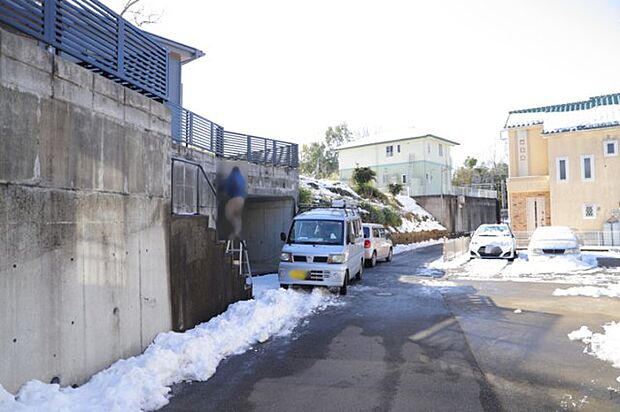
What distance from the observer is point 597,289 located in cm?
1109

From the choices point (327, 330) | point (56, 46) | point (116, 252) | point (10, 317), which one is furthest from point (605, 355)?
point (56, 46)

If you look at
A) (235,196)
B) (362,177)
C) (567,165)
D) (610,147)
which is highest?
(610,147)

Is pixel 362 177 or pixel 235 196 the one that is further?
pixel 362 177

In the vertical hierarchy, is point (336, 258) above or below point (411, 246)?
above

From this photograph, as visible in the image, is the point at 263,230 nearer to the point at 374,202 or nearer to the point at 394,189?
the point at 374,202

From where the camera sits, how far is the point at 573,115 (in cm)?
2570

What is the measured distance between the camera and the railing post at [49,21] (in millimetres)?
4902

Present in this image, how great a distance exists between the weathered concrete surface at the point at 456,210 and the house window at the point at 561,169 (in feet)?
42.4

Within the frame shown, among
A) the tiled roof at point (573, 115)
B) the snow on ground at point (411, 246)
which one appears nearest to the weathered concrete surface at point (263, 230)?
the snow on ground at point (411, 246)

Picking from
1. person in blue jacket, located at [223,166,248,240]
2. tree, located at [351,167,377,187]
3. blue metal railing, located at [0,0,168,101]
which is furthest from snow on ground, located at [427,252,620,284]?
tree, located at [351,167,377,187]

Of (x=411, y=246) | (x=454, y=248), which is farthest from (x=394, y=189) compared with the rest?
(x=454, y=248)

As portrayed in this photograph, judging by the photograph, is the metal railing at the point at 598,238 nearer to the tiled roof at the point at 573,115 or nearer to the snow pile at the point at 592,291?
the tiled roof at the point at 573,115

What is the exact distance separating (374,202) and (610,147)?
1393cm

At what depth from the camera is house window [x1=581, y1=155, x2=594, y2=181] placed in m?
23.8
